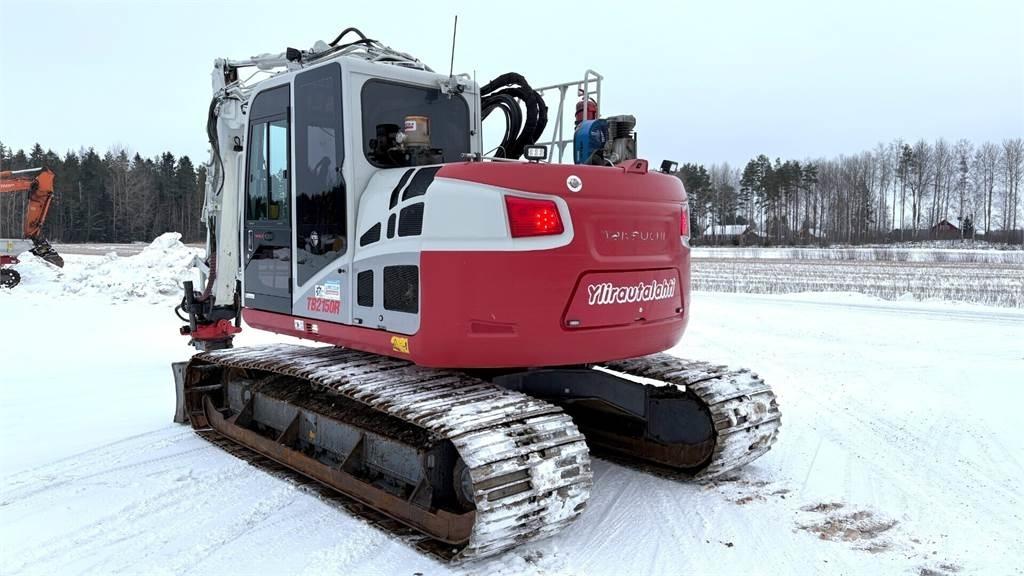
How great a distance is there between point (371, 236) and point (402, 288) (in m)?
0.48

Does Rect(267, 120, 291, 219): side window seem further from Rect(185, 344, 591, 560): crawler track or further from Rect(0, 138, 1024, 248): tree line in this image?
Rect(0, 138, 1024, 248): tree line

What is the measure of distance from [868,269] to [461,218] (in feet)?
93.7

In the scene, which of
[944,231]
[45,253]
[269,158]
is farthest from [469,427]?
[944,231]

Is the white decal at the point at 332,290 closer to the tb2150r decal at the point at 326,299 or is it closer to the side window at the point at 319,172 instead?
the tb2150r decal at the point at 326,299

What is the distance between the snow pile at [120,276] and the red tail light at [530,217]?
1339 centimetres

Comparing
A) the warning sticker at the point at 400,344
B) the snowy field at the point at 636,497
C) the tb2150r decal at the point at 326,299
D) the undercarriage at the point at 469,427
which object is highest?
the tb2150r decal at the point at 326,299

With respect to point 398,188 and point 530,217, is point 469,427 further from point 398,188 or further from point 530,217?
point 398,188

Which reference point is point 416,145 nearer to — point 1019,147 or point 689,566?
point 689,566

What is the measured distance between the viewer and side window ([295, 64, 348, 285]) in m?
5.00

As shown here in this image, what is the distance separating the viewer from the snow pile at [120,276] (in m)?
16.4

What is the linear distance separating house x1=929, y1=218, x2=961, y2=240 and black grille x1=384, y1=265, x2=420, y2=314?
2980 inches

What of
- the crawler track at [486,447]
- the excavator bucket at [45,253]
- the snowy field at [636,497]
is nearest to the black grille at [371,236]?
the crawler track at [486,447]

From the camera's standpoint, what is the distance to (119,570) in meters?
3.95

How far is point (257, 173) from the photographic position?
591 cm
